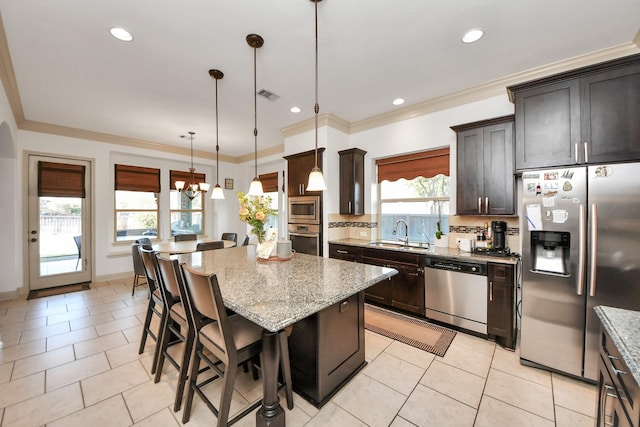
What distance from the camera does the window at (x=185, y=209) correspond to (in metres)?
5.85

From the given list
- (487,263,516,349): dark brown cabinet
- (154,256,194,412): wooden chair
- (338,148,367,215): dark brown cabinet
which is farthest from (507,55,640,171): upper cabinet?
(154,256,194,412): wooden chair

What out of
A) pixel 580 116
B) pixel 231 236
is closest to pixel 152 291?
pixel 231 236

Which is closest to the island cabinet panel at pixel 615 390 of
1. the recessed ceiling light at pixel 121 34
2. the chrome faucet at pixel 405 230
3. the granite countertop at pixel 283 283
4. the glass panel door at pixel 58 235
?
the granite countertop at pixel 283 283

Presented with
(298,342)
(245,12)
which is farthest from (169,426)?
(245,12)

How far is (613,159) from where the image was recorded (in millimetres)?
1949

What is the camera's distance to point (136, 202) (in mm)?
5359

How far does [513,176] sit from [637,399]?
2.31 metres

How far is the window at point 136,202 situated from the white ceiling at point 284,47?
176 cm

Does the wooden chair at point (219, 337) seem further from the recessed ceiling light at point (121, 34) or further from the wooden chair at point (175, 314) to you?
the recessed ceiling light at point (121, 34)

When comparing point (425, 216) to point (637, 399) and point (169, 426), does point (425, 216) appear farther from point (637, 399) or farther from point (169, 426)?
point (169, 426)

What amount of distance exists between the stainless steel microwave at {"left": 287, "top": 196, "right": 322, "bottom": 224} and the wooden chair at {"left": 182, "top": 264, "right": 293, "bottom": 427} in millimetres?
2451

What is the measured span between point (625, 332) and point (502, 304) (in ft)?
5.28

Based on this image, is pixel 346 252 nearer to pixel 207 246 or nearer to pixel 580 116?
pixel 207 246

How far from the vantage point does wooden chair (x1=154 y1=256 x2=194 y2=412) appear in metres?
1.67
